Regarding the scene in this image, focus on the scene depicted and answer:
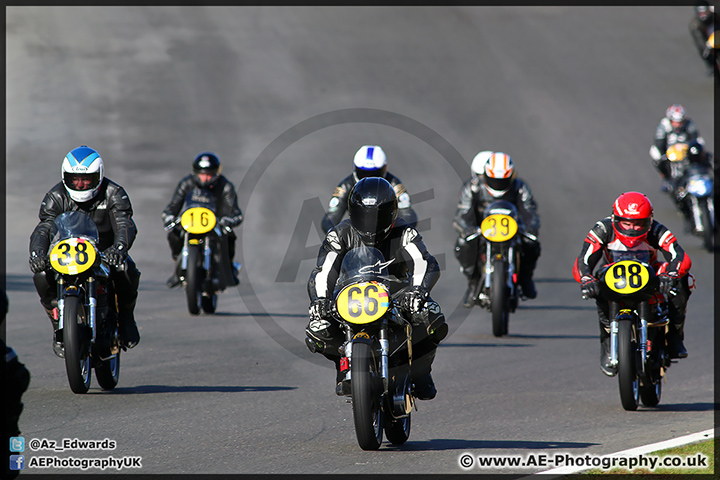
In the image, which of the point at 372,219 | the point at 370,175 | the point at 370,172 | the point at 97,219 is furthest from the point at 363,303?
the point at 370,172

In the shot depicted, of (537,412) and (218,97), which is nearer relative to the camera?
(537,412)

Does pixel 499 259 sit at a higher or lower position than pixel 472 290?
higher

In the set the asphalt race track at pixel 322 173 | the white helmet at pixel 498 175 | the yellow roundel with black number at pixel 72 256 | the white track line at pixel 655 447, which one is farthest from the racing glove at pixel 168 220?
the white track line at pixel 655 447

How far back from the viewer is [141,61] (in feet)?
122

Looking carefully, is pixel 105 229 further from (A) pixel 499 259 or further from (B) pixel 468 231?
(B) pixel 468 231

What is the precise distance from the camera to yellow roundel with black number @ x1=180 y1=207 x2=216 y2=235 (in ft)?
46.9

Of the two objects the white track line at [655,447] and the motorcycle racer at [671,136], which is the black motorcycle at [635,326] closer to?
the white track line at [655,447]

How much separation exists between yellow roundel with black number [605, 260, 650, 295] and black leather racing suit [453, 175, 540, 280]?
4.42 meters

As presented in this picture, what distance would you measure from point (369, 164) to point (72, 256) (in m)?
4.90

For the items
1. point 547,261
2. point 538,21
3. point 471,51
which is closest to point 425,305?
point 547,261

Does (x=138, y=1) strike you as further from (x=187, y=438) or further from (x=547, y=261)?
(x=187, y=438)

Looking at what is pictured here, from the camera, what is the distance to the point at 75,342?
8.71 metres

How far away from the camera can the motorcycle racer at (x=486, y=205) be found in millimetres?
13844
